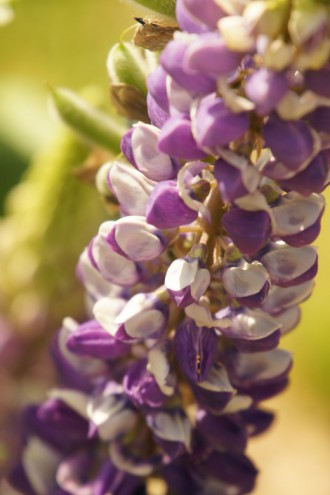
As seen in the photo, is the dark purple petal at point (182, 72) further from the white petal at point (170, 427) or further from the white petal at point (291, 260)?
the white petal at point (170, 427)

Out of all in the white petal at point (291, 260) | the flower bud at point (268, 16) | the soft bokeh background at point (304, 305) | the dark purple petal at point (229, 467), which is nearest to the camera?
the flower bud at point (268, 16)

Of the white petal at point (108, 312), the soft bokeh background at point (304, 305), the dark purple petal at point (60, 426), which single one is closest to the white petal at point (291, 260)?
the white petal at point (108, 312)

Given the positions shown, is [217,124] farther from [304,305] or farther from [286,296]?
[304,305]

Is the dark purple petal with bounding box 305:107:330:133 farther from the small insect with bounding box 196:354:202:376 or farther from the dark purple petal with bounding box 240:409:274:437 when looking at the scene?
the dark purple petal with bounding box 240:409:274:437

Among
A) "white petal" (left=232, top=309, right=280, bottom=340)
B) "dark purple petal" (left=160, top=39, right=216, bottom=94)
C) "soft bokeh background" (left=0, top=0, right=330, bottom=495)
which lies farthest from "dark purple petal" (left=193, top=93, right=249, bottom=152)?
"soft bokeh background" (left=0, top=0, right=330, bottom=495)

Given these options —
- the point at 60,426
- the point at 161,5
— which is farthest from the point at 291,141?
the point at 60,426

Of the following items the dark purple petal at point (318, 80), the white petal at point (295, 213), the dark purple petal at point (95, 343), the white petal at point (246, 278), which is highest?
the dark purple petal at point (318, 80)

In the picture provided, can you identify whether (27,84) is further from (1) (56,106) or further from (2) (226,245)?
(2) (226,245)
